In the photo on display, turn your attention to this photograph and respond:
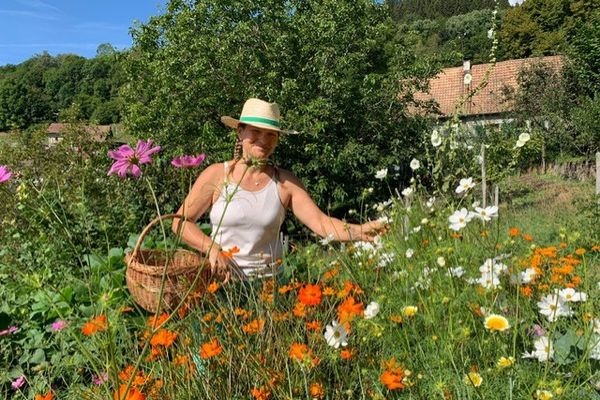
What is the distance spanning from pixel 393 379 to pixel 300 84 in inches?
292

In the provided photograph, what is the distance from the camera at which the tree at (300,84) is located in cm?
774

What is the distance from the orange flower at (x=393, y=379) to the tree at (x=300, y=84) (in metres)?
6.20

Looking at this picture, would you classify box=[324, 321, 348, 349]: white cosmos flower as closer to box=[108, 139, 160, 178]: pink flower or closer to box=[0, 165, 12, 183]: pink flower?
box=[108, 139, 160, 178]: pink flower

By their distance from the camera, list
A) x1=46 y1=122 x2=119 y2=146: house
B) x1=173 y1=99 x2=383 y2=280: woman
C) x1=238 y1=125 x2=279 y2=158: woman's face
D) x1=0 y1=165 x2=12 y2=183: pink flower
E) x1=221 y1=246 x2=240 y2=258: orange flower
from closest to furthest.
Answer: x1=0 y1=165 x2=12 y2=183: pink flower, x1=221 y1=246 x2=240 y2=258: orange flower, x1=173 y1=99 x2=383 y2=280: woman, x1=238 y1=125 x2=279 y2=158: woman's face, x1=46 y1=122 x2=119 y2=146: house

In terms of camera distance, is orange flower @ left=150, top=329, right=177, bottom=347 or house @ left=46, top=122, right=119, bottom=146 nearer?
orange flower @ left=150, top=329, right=177, bottom=347

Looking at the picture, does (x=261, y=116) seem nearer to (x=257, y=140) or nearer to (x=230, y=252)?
(x=257, y=140)

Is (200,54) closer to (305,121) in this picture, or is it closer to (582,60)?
(305,121)

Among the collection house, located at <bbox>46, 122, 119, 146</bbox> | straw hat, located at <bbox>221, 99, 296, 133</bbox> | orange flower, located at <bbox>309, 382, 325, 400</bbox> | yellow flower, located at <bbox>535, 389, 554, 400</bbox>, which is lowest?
orange flower, located at <bbox>309, 382, 325, 400</bbox>

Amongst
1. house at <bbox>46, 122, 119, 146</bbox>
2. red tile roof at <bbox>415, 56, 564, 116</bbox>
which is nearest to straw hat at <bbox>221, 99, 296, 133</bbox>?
house at <bbox>46, 122, 119, 146</bbox>

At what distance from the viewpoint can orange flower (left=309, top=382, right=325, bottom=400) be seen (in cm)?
112

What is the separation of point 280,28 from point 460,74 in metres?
20.5

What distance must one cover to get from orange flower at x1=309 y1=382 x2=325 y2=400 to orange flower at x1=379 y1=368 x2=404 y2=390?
142 millimetres

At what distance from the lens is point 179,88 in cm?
874

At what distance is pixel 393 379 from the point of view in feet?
3.41
